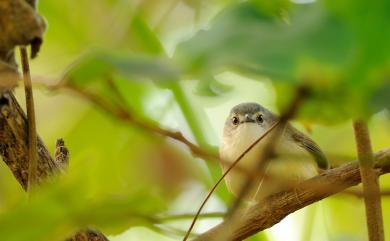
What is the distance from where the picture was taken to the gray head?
3.04m

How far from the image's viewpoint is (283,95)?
60 centimetres

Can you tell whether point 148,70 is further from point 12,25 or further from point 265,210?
point 265,210

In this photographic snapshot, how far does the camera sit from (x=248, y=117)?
3.08m

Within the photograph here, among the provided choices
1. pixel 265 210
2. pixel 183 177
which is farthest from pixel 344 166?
pixel 183 177

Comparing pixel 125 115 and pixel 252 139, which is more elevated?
pixel 252 139

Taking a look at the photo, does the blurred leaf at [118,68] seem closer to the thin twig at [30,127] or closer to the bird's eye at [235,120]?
the thin twig at [30,127]

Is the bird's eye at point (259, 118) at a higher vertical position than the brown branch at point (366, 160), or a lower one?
higher

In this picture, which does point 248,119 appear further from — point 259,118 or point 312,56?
point 312,56

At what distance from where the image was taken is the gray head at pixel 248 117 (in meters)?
3.04

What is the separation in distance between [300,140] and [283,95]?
2.11 metres

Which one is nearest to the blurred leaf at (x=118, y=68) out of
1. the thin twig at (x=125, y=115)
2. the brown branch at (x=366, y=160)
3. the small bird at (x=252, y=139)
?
the thin twig at (x=125, y=115)

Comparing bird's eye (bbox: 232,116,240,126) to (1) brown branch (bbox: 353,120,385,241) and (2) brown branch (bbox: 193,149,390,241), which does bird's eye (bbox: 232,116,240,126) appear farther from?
(1) brown branch (bbox: 353,120,385,241)

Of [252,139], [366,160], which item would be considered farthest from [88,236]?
[252,139]

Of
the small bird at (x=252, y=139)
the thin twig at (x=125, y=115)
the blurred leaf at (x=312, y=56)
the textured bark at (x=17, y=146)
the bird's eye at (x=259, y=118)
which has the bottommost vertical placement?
the blurred leaf at (x=312, y=56)
